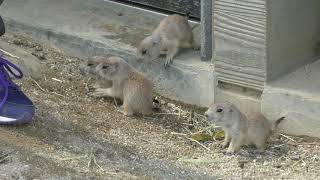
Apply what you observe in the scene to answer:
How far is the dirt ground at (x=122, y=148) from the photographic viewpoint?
4551 millimetres

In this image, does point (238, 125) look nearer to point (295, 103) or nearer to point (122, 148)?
point (295, 103)

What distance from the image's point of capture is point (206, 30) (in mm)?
5617

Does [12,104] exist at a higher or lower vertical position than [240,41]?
lower

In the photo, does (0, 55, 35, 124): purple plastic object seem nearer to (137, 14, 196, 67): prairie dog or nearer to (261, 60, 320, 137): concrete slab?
(137, 14, 196, 67): prairie dog

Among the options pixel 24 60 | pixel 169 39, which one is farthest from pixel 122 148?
pixel 24 60

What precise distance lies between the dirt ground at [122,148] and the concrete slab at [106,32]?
0.15 meters

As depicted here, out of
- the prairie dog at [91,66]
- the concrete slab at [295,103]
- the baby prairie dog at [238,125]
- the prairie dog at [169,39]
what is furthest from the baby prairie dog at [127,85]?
the concrete slab at [295,103]

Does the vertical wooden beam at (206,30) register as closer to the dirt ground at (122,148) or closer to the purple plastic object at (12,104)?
the dirt ground at (122,148)

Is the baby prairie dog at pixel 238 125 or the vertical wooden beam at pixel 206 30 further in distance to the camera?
the vertical wooden beam at pixel 206 30

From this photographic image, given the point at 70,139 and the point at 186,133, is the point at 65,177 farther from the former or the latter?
the point at 186,133

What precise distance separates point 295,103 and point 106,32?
1.78 m

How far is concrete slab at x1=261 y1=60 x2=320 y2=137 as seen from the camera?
512 centimetres

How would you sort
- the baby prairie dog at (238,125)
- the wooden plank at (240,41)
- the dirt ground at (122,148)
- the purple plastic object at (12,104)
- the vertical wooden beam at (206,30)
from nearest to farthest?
the dirt ground at (122,148)
the purple plastic object at (12,104)
the baby prairie dog at (238,125)
the wooden plank at (240,41)
the vertical wooden beam at (206,30)

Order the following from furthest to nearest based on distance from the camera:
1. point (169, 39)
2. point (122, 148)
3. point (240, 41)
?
point (169, 39) → point (240, 41) → point (122, 148)
